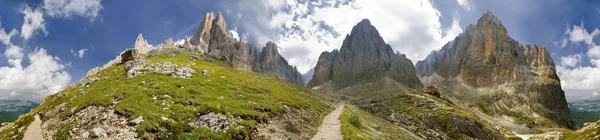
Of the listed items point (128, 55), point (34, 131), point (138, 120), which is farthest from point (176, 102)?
point (128, 55)

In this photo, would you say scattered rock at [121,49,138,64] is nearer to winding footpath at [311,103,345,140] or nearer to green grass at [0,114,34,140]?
green grass at [0,114,34,140]

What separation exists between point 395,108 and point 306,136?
393 ft

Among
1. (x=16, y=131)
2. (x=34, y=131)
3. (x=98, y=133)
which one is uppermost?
(x=98, y=133)

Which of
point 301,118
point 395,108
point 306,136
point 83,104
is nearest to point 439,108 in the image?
point 395,108

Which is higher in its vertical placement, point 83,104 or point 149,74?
point 149,74

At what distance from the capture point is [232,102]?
68.3 meters

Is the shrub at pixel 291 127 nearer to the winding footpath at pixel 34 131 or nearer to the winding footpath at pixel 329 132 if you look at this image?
the winding footpath at pixel 329 132

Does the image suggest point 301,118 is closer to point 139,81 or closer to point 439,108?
point 139,81

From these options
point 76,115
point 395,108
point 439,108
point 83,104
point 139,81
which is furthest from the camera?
point 395,108

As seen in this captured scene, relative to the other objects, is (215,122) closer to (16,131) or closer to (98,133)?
(98,133)

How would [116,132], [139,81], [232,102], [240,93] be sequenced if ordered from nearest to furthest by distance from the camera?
[116,132]
[232,102]
[139,81]
[240,93]

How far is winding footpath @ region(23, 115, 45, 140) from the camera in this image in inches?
2126

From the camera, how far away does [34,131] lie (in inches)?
2274

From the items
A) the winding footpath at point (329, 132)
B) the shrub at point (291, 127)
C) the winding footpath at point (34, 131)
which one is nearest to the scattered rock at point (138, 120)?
the winding footpath at point (34, 131)
